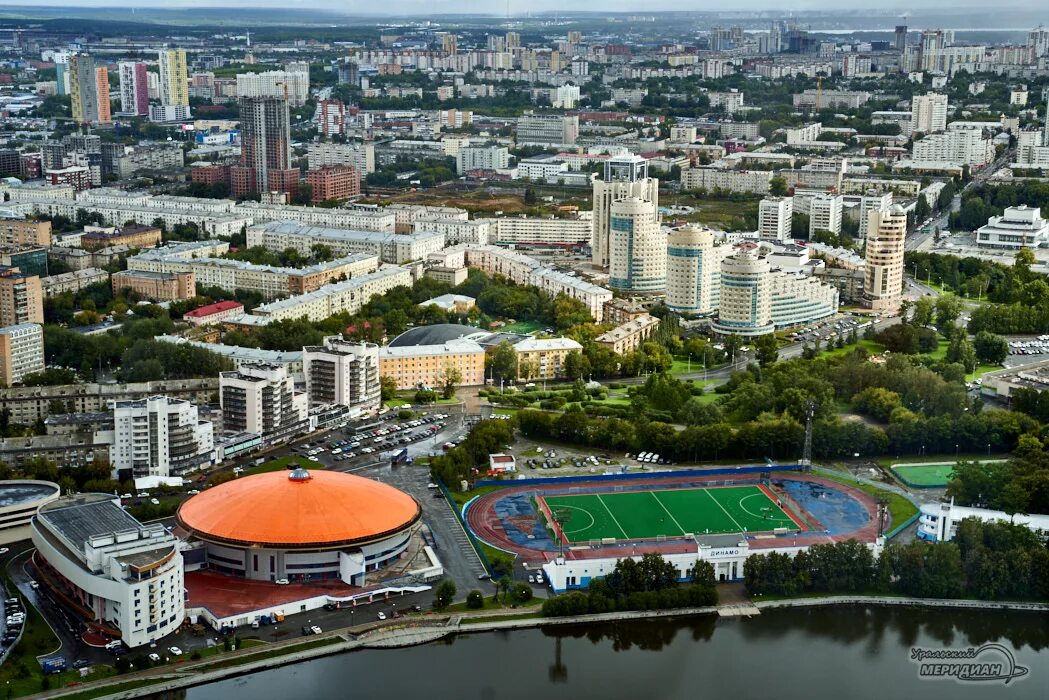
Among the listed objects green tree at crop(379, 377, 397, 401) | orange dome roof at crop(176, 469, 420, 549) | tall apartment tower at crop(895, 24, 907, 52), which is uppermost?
tall apartment tower at crop(895, 24, 907, 52)

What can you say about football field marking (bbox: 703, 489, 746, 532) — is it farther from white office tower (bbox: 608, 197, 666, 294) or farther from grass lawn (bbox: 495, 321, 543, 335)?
white office tower (bbox: 608, 197, 666, 294)

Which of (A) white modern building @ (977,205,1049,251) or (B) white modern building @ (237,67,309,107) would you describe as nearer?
(A) white modern building @ (977,205,1049,251)

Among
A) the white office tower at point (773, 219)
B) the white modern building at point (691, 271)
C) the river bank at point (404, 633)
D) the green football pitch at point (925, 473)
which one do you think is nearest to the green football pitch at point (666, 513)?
the river bank at point (404, 633)

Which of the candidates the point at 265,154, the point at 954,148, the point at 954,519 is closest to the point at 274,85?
the point at 265,154

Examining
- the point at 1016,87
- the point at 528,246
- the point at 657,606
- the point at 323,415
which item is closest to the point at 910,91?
the point at 1016,87

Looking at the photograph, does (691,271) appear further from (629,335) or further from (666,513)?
(666,513)

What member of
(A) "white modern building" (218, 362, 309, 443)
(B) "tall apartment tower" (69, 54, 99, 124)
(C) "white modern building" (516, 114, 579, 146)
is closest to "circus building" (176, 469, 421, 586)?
(A) "white modern building" (218, 362, 309, 443)
